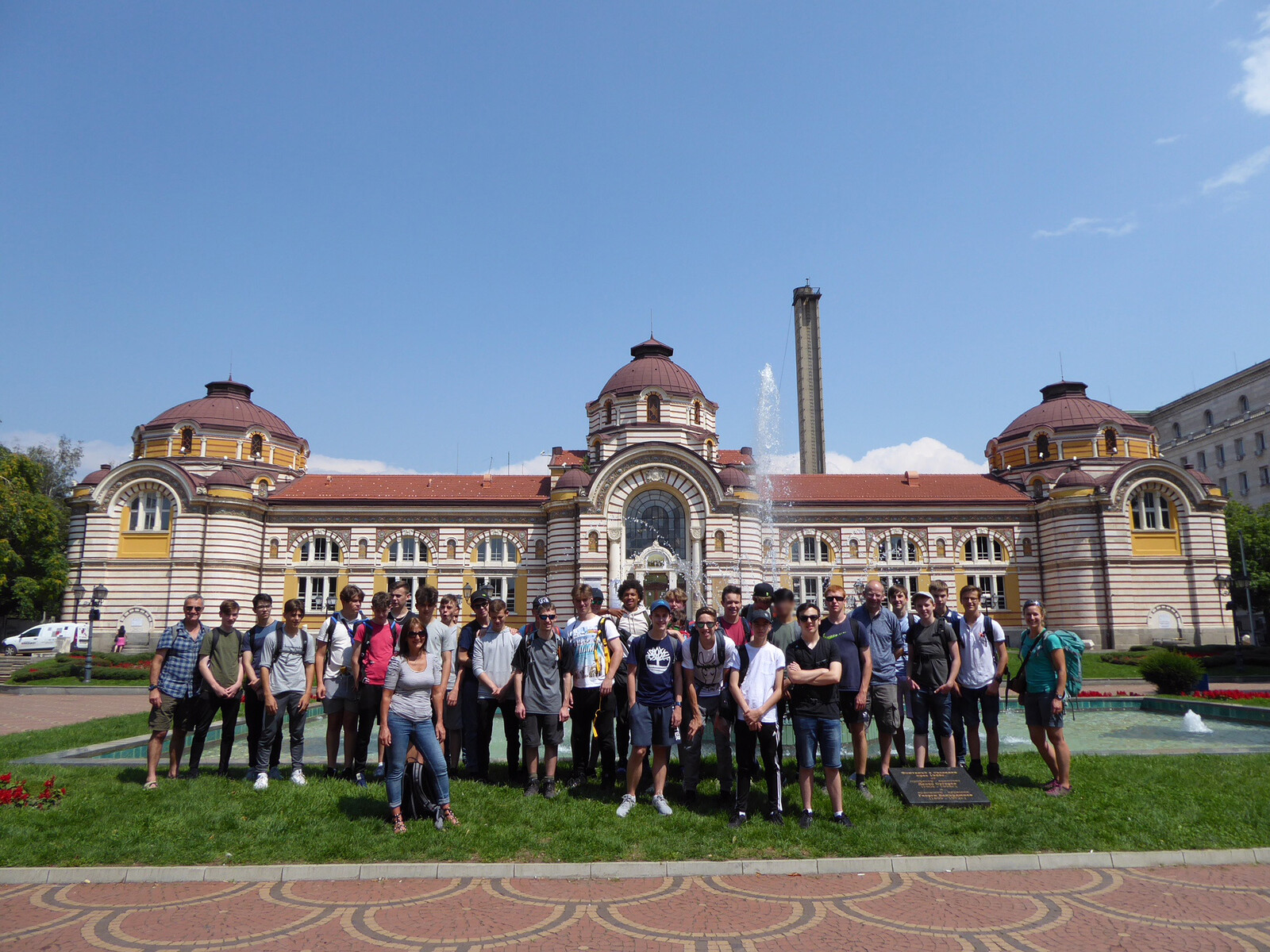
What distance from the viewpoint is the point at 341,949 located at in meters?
5.30

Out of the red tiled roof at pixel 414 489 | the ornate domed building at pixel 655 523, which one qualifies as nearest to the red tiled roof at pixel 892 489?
the ornate domed building at pixel 655 523

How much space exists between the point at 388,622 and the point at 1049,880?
6789 millimetres

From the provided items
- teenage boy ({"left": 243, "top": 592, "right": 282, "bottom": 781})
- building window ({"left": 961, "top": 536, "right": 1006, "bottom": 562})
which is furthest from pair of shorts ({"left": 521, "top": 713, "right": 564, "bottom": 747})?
building window ({"left": 961, "top": 536, "right": 1006, "bottom": 562})

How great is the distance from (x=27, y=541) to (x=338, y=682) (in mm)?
39394

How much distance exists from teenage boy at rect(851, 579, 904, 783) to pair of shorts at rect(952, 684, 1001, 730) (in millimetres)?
761

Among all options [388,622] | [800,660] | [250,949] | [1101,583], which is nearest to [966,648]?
[800,660]

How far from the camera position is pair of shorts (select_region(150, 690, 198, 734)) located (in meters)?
8.88

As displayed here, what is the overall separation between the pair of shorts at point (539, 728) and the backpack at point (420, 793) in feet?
3.77

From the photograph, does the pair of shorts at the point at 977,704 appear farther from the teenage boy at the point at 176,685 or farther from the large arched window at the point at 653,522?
the large arched window at the point at 653,522

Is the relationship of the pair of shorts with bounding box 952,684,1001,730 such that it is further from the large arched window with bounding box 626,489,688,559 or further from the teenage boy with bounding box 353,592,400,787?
the large arched window with bounding box 626,489,688,559

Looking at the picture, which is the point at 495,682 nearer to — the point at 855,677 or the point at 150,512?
the point at 855,677

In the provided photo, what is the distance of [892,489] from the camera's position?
42281 millimetres

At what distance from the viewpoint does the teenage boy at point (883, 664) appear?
9.04m

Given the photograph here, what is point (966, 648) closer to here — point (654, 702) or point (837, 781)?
point (837, 781)
